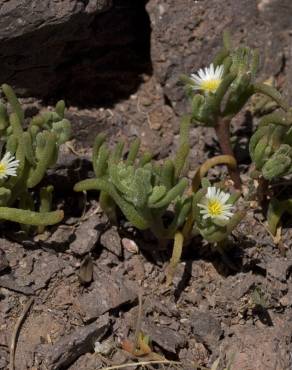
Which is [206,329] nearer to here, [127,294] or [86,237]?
[127,294]

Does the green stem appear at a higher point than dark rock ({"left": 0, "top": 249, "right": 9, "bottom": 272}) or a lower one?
higher

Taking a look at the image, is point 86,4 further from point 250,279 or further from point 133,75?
point 250,279

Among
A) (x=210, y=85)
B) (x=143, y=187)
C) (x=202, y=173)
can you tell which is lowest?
(x=202, y=173)

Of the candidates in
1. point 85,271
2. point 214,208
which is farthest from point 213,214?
point 85,271

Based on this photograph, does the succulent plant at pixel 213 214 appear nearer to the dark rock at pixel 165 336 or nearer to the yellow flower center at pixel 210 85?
the dark rock at pixel 165 336

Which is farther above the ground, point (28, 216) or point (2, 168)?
point (2, 168)

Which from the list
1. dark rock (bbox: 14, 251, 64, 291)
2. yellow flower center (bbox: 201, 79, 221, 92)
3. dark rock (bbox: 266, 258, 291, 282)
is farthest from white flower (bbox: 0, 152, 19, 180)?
dark rock (bbox: 266, 258, 291, 282)

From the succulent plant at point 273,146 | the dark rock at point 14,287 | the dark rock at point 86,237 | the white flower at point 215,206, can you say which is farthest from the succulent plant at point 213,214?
the dark rock at point 14,287

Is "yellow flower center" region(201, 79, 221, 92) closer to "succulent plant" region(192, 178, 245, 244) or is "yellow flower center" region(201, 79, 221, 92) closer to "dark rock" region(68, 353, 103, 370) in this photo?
"succulent plant" region(192, 178, 245, 244)
